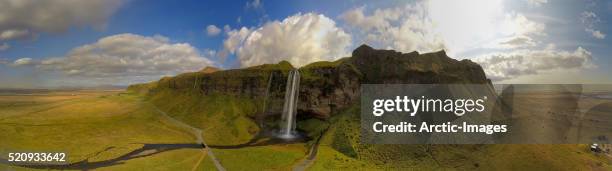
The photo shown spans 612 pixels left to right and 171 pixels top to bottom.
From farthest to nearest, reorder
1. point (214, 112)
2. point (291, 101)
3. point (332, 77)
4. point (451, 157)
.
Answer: point (214, 112) < point (291, 101) < point (332, 77) < point (451, 157)

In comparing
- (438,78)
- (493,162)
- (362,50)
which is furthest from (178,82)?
(493,162)

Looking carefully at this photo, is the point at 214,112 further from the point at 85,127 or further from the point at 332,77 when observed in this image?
the point at 332,77

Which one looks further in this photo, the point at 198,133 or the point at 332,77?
the point at 332,77

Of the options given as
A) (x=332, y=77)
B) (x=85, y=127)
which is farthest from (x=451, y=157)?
(x=85, y=127)

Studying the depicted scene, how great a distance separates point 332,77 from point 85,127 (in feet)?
171

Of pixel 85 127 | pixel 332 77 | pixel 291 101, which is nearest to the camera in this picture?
pixel 85 127

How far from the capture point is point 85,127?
8025cm

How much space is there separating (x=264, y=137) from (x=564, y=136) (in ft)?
185

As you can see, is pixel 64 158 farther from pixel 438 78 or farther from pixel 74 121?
pixel 438 78

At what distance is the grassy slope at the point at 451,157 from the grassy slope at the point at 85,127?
2829 centimetres

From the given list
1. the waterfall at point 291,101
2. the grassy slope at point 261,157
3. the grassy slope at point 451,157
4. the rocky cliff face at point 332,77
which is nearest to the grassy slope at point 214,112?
the rocky cliff face at point 332,77

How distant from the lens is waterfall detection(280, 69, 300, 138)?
95.6 meters

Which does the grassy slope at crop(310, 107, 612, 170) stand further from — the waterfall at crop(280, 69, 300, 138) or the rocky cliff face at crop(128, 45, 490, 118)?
the waterfall at crop(280, 69, 300, 138)

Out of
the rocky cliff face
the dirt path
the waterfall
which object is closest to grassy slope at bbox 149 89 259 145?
the dirt path
